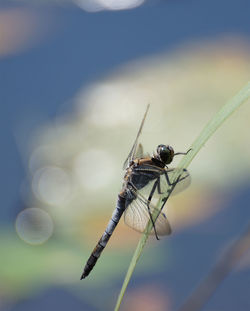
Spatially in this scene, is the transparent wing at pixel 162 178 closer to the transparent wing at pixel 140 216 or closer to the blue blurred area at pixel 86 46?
the transparent wing at pixel 140 216

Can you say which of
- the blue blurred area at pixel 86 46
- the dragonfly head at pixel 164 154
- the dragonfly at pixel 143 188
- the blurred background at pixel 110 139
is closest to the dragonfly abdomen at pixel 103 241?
the dragonfly at pixel 143 188

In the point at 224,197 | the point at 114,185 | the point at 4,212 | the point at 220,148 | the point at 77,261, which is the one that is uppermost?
the point at 220,148

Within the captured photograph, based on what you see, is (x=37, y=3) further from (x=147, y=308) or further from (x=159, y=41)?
(x=147, y=308)

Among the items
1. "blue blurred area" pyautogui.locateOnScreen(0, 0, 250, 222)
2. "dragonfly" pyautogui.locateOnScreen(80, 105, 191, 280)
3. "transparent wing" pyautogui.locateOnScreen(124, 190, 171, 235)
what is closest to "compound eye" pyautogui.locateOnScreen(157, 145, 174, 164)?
"dragonfly" pyautogui.locateOnScreen(80, 105, 191, 280)

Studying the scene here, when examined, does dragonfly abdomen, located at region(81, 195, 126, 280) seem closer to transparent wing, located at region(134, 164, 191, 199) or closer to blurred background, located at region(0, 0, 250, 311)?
transparent wing, located at region(134, 164, 191, 199)

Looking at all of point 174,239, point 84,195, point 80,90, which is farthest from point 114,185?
point 80,90
